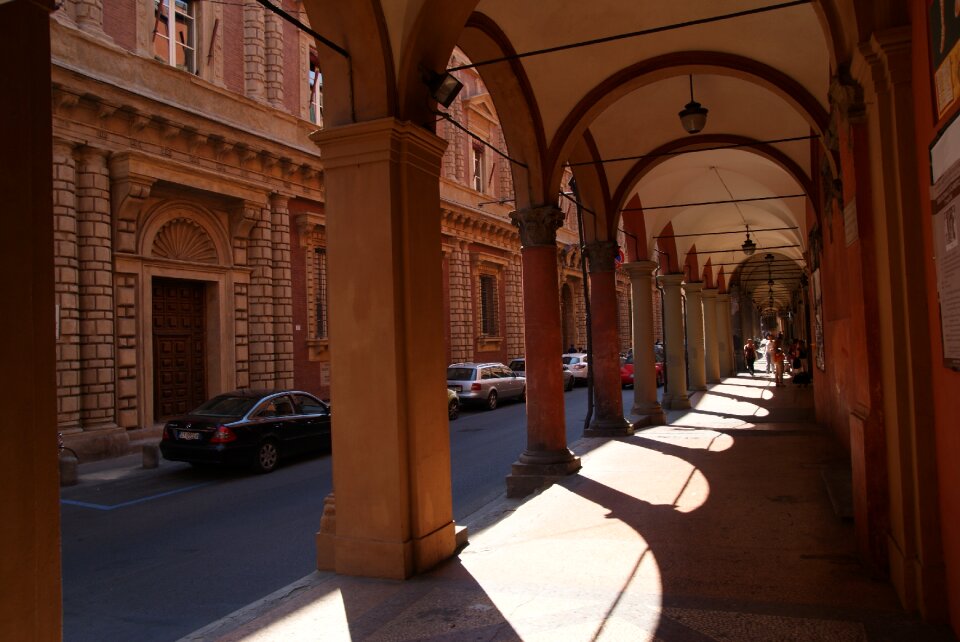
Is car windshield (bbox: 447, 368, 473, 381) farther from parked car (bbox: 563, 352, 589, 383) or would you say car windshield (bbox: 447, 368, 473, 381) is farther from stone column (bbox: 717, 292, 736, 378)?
stone column (bbox: 717, 292, 736, 378)

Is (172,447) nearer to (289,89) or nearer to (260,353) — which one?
(260,353)

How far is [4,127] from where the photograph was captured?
2.40 m

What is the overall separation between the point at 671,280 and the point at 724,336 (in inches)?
495

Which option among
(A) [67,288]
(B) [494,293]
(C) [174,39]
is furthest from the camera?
(B) [494,293]

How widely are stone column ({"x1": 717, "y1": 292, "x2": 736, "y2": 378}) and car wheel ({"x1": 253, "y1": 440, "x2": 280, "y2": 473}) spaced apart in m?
21.3

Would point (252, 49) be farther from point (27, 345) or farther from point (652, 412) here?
point (27, 345)

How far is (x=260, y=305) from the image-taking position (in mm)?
17062

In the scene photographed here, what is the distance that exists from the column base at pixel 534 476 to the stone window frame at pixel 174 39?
37.7 ft

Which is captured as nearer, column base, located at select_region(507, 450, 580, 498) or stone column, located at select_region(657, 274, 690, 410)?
column base, located at select_region(507, 450, 580, 498)

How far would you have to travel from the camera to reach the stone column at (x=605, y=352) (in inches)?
480

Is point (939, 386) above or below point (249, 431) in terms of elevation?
above

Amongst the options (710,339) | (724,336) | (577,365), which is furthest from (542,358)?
(724,336)

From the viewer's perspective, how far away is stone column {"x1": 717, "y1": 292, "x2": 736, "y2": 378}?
1127 inches

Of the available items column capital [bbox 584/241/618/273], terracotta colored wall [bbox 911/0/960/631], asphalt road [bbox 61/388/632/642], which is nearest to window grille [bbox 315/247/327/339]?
asphalt road [bbox 61/388/632/642]
